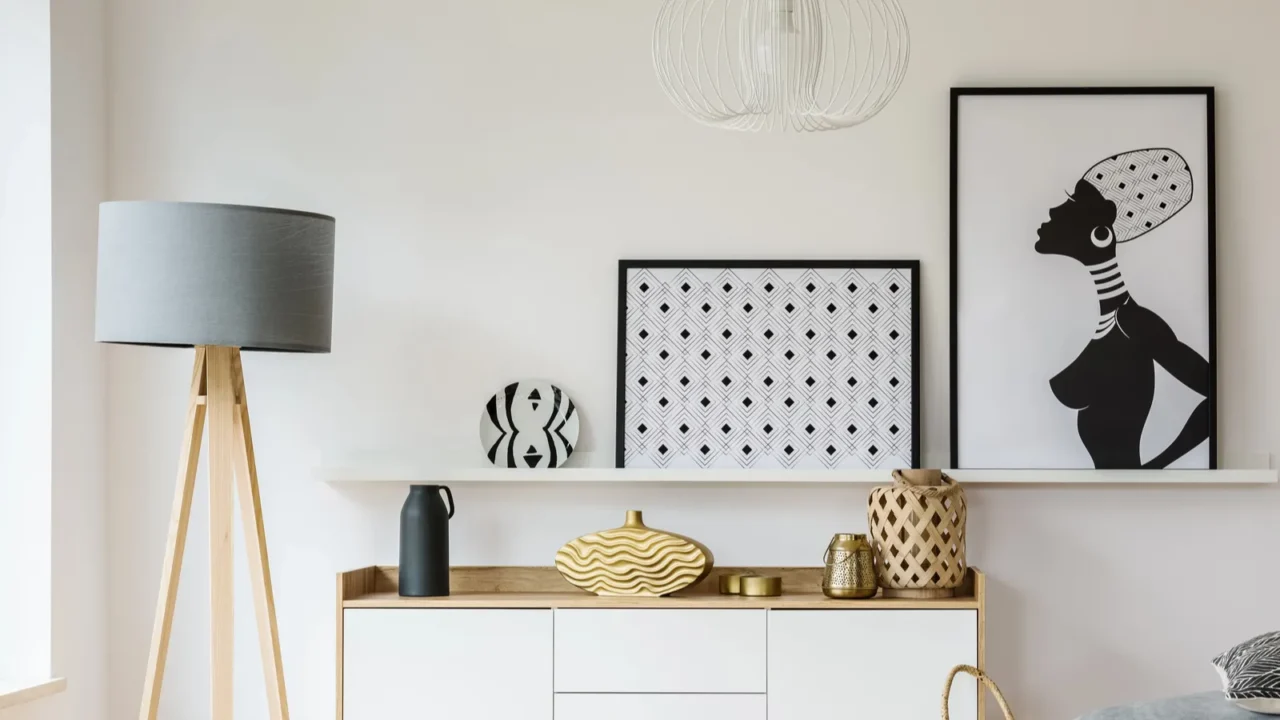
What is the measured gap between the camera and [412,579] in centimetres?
267

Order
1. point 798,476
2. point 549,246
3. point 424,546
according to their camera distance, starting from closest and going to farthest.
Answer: point 424,546 → point 798,476 → point 549,246

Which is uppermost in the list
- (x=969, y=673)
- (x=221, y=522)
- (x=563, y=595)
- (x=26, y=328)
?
(x=26, y=328)

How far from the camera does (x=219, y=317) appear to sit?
2244 mm

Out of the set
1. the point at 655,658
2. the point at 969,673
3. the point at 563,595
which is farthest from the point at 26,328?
the point at 969,673

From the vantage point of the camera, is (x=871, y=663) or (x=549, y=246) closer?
(x=871, y=663)

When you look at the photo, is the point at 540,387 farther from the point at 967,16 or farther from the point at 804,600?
the point at 967,16

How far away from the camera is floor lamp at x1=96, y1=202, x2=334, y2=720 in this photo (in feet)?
7.30

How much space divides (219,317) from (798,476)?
1460mm

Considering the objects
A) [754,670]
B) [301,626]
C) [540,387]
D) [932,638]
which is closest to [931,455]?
[932,638]

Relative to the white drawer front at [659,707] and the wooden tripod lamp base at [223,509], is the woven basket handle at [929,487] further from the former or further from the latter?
the wooden tripod lamp base at [223,509]

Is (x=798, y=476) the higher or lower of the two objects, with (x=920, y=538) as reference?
higher

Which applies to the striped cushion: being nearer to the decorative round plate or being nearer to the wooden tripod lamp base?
the decorative round plate

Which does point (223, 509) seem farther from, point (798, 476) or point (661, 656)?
point (798, 476)

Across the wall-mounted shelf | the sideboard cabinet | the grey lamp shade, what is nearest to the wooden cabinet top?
the sideboard cabinet
